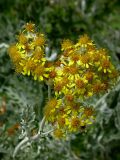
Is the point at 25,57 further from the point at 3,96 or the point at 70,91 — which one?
the point at 3,96

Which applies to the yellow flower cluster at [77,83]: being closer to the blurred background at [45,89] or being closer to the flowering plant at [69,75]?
the flowering plant at [69,75]

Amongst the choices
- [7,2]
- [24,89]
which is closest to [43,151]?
[24,89]

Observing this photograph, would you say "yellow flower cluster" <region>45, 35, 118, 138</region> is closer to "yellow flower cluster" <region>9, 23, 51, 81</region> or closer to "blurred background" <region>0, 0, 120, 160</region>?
"yellow flower cluster" <region>9, 23, 51, 81</region>

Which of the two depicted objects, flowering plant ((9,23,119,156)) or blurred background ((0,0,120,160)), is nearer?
flowering plant ((9,23,119,156))

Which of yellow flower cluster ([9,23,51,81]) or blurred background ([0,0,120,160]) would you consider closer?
yellow flower cluster ([9,23,51,81])

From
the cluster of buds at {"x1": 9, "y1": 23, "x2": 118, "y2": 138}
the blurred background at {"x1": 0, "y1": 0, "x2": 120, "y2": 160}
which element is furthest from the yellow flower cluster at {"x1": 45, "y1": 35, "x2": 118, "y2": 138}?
the blurred background at {"x1": 0, "y1": 0, "x2": 120, "y2": 160}
